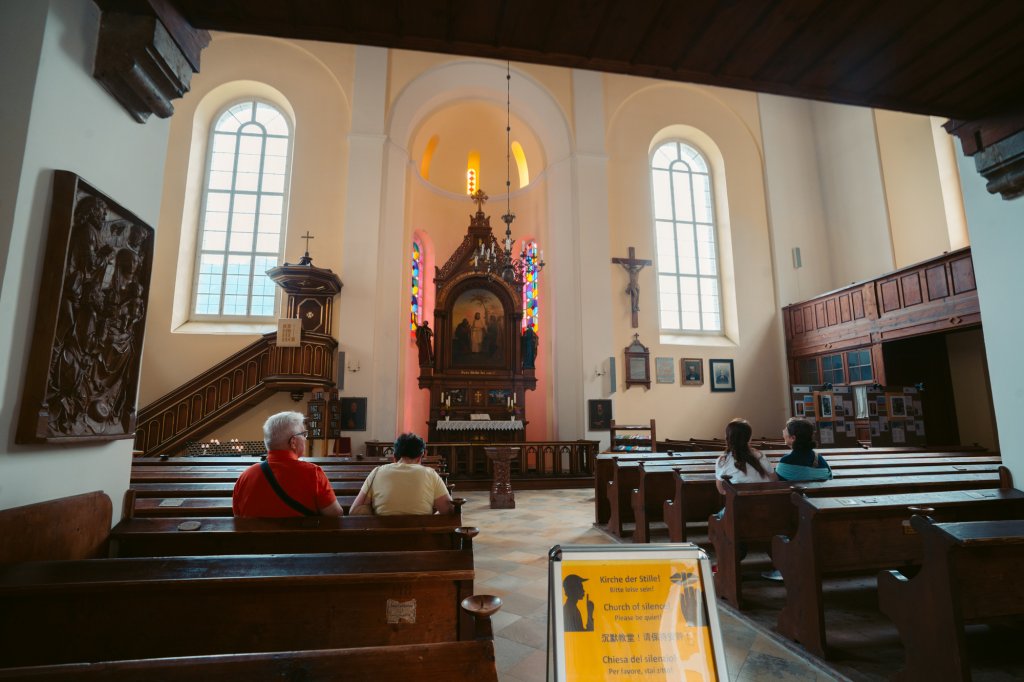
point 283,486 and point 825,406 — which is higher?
point 825,406

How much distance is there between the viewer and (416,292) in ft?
40.4

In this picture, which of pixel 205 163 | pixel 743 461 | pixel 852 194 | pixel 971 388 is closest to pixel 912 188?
pixel 852 194

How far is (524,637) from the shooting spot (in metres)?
2.96

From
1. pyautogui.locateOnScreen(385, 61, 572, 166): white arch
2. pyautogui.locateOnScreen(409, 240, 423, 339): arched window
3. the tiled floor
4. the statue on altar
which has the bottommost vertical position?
the tiled floor

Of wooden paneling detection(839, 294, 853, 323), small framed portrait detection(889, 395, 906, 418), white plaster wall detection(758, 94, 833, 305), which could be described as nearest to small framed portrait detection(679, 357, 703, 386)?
white plaster wall detection(758, 94, 833, 305)

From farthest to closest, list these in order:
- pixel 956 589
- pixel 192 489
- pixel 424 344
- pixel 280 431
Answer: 1. pixel 424 344
2. pixel 192 489
3. pixel 280 431
4. pixel 956 589

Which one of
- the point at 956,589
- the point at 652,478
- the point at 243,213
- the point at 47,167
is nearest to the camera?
the point at 47,167

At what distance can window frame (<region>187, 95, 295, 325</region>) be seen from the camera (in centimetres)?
1035

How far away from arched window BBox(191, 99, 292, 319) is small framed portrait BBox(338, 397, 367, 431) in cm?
256

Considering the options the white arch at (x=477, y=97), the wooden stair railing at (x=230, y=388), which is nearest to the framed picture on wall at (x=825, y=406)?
the white arch at (x=477, y=97)

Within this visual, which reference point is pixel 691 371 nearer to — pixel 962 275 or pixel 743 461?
pixel 962 275

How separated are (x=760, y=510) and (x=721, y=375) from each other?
30.3ft

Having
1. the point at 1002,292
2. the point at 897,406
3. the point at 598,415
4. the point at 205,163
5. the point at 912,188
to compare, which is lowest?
the point at 598,415

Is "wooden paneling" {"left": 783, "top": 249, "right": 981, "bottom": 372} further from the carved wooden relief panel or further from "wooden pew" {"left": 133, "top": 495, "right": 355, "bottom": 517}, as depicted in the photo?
the carved wooden relief panel
